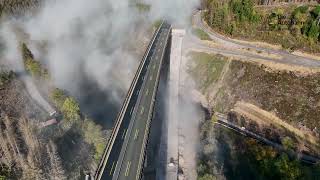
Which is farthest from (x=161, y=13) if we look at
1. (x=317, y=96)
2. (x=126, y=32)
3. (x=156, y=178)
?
(x=156, y=178)

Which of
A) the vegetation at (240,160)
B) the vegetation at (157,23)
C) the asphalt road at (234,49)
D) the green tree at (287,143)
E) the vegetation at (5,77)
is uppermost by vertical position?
the vegetation at (157,23)

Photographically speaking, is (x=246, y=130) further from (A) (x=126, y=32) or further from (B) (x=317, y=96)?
(A) (x=126, y=32)

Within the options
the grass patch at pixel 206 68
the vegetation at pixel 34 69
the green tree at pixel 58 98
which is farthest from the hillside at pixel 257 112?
the vegetation at pixel 34 69

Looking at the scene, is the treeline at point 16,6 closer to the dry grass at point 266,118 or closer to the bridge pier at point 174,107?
the bridge pier at point 174,107

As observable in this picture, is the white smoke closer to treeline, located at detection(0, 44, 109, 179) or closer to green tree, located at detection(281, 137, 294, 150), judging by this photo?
treeline, located at detection(0, 44, 109, 179)

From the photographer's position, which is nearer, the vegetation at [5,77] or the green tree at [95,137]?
the green tree at [95,137]

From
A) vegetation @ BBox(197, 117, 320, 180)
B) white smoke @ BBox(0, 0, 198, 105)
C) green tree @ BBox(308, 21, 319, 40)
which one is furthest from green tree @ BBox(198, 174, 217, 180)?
green tree @ BBox(308, 21, 319, 40)
